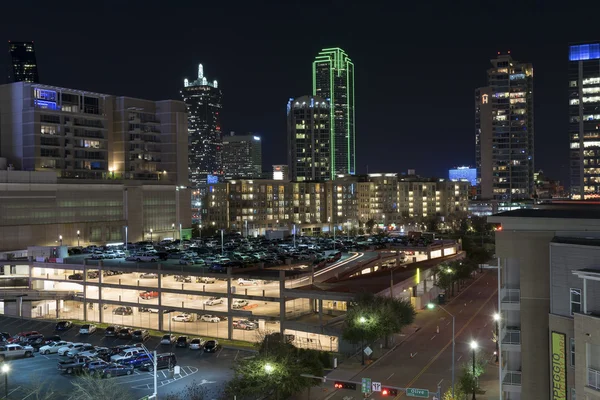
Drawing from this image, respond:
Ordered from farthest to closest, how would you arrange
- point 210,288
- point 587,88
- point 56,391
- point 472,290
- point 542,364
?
point 587,88 < point 472,290 < point 210,288 < point 56,391 < point 542,364

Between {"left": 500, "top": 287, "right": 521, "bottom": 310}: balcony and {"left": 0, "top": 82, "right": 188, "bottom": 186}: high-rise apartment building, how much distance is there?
115462 mm

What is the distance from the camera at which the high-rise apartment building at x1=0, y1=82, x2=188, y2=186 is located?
124750 mm

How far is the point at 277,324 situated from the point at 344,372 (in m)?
17.1

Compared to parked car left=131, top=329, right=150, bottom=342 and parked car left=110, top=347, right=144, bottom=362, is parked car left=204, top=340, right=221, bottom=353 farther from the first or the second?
parked car left=131, top=329, right=150, bottom=342

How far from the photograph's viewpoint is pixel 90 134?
136125 mm

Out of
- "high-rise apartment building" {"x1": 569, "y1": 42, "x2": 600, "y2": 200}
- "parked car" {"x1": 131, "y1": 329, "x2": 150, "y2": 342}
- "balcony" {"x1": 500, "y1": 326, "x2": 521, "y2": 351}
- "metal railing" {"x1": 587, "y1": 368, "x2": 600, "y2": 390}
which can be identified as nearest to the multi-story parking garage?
"parked car" {"x1": 131, "y1": 329, "x2": 150, "y2": 342}

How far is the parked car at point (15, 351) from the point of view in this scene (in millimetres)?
54625

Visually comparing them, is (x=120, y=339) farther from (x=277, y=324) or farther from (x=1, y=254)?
(x=1, y=254)

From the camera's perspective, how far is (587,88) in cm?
18238

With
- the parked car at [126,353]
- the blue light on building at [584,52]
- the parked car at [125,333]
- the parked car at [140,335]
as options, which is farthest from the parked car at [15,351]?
the blue light on building at [584,52]

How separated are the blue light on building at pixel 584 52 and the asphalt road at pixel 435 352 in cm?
13688

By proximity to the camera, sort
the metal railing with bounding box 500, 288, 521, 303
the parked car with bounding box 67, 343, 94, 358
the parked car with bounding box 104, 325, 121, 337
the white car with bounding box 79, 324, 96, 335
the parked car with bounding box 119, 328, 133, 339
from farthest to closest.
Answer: the white car with bounding box 79, 324, 96, 335
the parked car with bounding box 104, 325, 121, 337
the parked car with bounding box 119, 328, 133, 339
the parked car with bounding box 67, 343, 94, 358
the metal railing with bounding box 500, 288, 521, 303

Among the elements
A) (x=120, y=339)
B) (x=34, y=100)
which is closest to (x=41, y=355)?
(x=120, y=339)

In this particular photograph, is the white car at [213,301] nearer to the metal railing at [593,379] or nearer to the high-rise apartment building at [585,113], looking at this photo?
the metal railing at [593,379]
